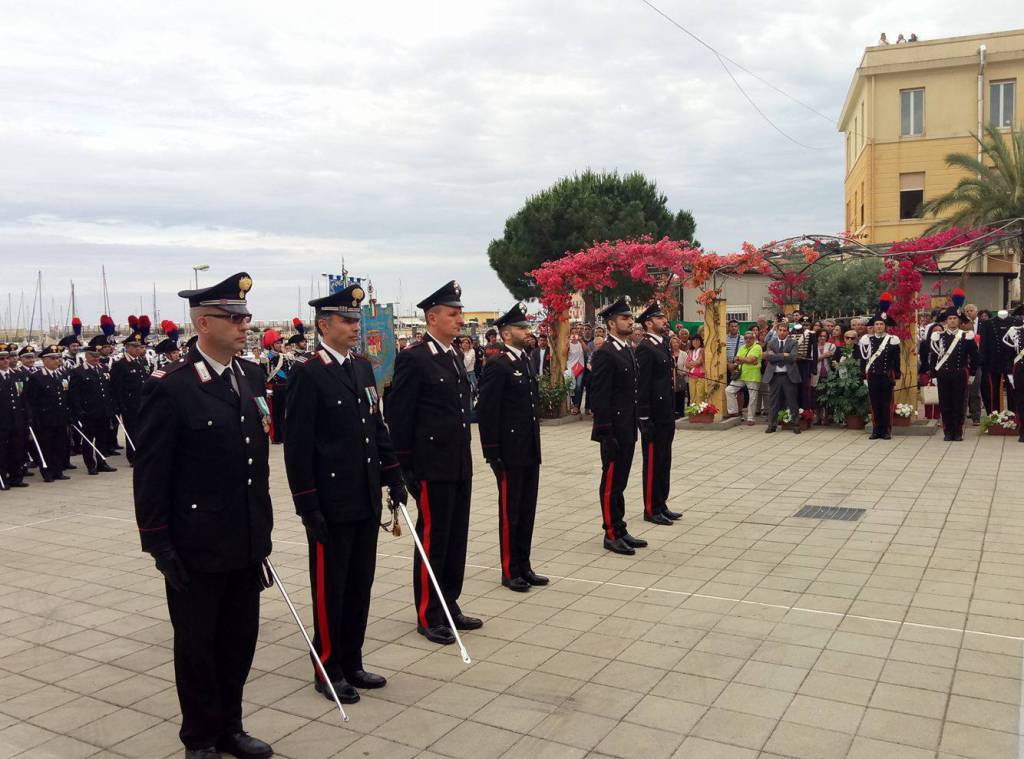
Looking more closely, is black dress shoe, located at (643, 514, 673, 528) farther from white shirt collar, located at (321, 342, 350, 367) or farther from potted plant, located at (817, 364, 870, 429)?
potted plant, located at (817, 364, 870, 429)

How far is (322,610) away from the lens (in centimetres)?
464

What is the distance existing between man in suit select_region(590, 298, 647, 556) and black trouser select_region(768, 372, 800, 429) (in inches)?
309

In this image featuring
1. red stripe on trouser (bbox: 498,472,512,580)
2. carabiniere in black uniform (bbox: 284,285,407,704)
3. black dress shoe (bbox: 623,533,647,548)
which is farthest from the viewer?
black dress shoe (bbox: 623,533,647,548)

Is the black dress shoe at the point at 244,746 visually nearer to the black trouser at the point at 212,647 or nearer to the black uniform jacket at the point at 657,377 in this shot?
the black trouser at the point at 212,647

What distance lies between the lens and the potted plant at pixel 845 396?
14.4 meters

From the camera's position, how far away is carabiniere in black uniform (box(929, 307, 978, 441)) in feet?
43.4

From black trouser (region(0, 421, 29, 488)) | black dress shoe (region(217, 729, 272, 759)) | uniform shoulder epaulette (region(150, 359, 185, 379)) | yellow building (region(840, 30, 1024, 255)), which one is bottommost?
black dress shoe (region(217, 729, 272, 759))

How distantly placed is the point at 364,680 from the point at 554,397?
13108mm

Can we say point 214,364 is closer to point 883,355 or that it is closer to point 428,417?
point 428,417

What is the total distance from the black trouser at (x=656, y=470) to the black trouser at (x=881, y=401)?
6.44 m

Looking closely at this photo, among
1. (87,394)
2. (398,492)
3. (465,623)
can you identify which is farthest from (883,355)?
(87,394)

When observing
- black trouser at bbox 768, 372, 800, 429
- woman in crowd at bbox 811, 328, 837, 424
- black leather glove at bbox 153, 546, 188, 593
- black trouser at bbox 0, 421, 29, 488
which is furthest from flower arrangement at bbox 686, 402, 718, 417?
black leather glove at bbox 153, 546, 188, 593

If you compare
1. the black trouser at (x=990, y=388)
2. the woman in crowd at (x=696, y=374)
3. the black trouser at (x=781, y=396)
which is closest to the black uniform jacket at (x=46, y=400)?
A: the woman in crowd at (x=696, y=374)

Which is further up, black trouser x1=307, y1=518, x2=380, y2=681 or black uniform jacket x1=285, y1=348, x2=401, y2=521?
black uniform jacket x1=285, y1=348, x2=401, y2=521
